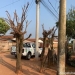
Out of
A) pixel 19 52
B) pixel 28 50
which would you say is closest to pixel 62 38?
pixel 19 52

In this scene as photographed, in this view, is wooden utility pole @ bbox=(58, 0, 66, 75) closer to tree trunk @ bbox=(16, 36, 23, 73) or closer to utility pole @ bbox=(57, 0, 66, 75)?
utility pole @ bbox=(57, 0, 66, 75)

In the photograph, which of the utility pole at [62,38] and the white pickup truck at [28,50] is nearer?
the utility pole at [62,38]

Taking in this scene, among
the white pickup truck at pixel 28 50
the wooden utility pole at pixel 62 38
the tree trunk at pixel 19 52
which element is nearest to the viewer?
the wooden utility pole at pixel 62 38

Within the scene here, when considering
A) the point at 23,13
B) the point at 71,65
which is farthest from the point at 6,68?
the point at 71,65

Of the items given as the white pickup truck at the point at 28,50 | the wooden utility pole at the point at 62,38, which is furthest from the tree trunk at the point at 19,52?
the white pickup truck at the point at 28,50

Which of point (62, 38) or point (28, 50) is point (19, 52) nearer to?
point (62, 38)

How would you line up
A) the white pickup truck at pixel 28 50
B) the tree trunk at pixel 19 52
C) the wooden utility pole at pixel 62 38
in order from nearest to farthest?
the wooden utility pole at pixel 62 38 → the tree trunk at pixel 19 52 → the white pickup truck at pixel 28 50

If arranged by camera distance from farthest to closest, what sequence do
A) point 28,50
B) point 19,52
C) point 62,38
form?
point 28,50 → point 19,52 → point 62,38

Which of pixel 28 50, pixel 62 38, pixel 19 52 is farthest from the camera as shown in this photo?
pixel 28 50

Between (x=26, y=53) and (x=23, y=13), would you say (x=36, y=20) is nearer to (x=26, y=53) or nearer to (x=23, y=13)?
(x=26, y=53)

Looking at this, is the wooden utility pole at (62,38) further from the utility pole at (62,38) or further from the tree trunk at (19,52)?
the tree trunk at (19,52)

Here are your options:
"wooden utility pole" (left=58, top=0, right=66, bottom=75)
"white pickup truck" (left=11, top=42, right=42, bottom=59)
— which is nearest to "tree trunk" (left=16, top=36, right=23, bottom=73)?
"wooden utility pole" (left=58, top=0, right=66, bottom=75)

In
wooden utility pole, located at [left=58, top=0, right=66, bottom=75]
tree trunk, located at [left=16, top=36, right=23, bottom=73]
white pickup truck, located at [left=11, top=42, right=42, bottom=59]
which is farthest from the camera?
white pickup truck, located at [left=11, top=42, right=42, bottom=59]

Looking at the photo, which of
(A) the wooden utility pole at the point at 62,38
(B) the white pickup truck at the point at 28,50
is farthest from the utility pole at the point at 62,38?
(B) the white pickup truck at the point at 28,50
